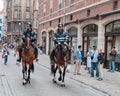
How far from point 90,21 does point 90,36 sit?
137 centimetres

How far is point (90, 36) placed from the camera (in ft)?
89.2

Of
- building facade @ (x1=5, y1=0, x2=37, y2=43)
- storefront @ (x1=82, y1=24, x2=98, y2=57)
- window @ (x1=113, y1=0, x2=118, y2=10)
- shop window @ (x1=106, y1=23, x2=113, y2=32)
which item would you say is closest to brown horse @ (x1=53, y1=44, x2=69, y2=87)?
window @ (x1=113, y1=0, x2=118, y2=10)

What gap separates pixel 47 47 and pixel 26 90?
32.9 m

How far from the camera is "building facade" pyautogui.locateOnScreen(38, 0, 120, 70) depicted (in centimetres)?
2270

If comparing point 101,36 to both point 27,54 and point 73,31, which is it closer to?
point 73,31

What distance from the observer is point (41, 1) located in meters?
49.5

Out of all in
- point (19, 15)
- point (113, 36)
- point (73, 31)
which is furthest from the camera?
point (19, 15)

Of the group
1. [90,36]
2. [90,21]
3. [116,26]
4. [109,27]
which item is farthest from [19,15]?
[116,26]

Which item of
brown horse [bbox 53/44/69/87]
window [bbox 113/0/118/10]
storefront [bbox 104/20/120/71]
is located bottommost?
brown horse [bbox 53/44/69/87]

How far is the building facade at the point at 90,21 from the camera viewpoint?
894 inches

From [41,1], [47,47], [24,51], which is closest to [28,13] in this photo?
[41,1]

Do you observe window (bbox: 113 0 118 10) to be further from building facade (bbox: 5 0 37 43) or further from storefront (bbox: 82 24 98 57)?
building facade (bbox: 5 0 37 43)

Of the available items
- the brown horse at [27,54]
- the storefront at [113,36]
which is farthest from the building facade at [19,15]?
the brown horse at [27,54]

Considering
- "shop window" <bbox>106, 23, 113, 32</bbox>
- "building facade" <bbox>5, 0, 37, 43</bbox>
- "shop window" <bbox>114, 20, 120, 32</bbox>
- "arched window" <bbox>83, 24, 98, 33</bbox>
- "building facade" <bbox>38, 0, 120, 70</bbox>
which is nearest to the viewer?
"shop window" <bbox>114, 20, 120, 32</bbox>
